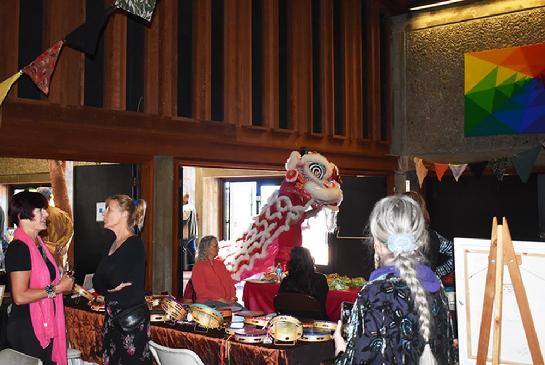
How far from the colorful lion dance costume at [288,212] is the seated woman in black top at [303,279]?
184 centimetres

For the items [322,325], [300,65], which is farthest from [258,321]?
[300,65]

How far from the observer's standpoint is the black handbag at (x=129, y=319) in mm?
3328

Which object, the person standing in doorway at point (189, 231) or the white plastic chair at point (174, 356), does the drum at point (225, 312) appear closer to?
the white plastic chair at point (174, 356)

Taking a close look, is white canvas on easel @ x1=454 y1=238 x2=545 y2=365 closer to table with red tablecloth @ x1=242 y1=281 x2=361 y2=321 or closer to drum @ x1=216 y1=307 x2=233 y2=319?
drum @ x1=216 y1=307 x2=233 y2=319

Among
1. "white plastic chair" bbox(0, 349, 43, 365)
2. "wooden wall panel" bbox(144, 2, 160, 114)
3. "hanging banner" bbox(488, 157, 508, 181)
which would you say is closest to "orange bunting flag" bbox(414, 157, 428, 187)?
"hanging banner" bbox(488, 157, 508, 181)

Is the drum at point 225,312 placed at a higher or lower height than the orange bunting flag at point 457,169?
lower

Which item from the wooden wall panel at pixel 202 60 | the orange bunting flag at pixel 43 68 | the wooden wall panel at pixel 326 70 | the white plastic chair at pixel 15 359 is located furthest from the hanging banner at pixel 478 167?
the white plastic chair at pixel 15 359

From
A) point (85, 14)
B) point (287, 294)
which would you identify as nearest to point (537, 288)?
point (287, 294)

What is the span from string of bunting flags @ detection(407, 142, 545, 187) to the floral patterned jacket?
5.07m

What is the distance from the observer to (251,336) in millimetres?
3395

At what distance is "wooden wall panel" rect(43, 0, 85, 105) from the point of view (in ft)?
17.6

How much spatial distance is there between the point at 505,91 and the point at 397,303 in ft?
22.7

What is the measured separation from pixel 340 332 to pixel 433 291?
364mm

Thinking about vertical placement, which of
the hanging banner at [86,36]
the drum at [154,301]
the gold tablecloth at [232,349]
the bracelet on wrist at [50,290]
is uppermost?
the hanging banner at [86,36]
